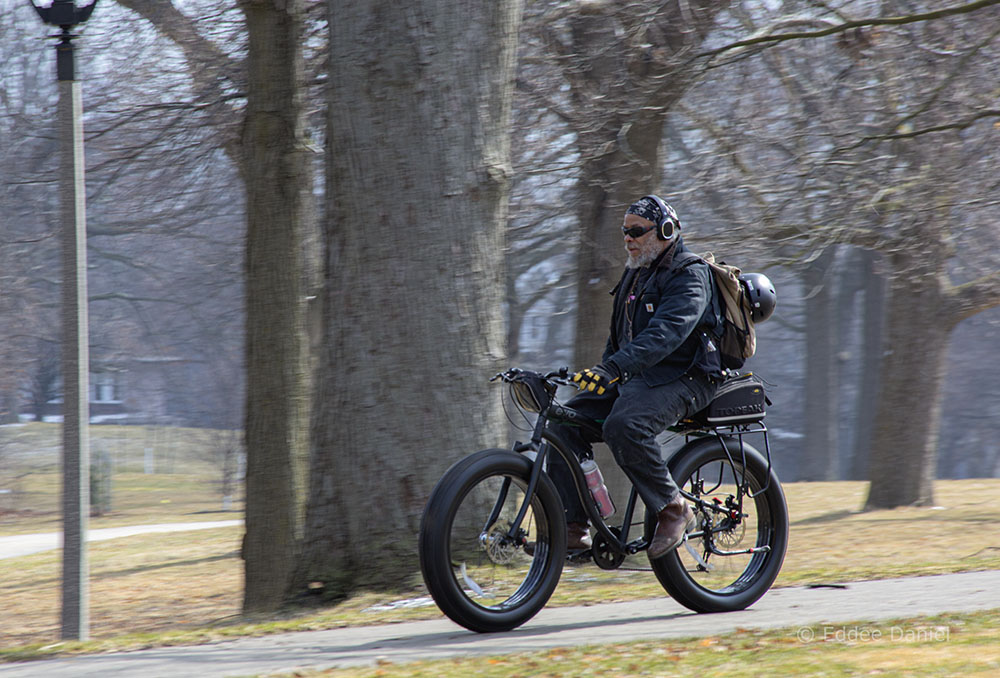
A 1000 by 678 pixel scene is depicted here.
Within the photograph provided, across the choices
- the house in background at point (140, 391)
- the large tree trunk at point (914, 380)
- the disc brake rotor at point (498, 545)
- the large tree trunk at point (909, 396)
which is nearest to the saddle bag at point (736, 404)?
the disc brake rotor at point (498, 545)

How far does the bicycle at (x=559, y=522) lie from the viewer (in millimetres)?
4836

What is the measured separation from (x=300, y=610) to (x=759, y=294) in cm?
304

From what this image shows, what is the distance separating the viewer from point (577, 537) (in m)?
5.21

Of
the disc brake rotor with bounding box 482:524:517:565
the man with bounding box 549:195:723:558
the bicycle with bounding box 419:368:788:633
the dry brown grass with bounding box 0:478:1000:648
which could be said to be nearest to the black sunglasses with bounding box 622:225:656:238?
the man with bounding box 549:195:723:558

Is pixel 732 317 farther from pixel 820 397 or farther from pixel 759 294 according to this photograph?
pixel 820 397

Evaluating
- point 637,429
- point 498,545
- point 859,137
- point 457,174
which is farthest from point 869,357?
point 498,545

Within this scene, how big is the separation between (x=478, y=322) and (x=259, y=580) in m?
3.26

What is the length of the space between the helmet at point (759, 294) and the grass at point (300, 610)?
1.36m

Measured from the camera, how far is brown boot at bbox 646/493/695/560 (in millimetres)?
5156

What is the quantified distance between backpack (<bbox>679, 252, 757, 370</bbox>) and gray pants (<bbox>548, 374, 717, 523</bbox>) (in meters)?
0.20

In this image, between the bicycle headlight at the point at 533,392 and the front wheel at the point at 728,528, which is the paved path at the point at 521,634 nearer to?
the front wheel at the point at 728,528

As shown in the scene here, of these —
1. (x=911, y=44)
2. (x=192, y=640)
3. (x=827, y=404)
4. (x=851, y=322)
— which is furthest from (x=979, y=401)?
(x=192, y=640)

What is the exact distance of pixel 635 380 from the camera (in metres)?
5.18

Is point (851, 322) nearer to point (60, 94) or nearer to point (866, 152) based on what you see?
point (866, 152)
